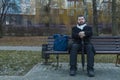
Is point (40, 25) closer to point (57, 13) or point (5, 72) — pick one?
point (57, 13)

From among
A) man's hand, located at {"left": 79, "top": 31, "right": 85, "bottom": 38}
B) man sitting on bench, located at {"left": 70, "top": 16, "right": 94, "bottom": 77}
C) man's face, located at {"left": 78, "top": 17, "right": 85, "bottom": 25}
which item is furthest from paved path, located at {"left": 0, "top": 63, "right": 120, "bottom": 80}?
man's face, located at {"left": 78, "top": 17, "right": 85, "bottom": 25}

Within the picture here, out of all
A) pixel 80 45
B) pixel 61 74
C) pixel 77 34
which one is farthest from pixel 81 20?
pixel 61 74

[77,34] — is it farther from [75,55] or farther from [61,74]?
[61,74]

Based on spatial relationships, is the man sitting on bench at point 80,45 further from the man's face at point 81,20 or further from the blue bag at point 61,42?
the blue bag at point 61,42

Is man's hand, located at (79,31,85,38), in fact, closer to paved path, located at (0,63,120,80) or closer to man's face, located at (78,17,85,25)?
man's face, located at (78,17,85,25)

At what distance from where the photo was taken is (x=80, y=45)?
10.1 meters

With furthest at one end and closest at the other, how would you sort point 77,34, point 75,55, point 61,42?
point 61,42, point 77,34, point 75,55

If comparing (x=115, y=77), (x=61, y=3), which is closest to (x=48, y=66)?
(x=115, y=77)

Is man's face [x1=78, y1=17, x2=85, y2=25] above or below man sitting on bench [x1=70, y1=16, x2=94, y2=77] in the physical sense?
above

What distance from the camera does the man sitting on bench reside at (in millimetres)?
9844

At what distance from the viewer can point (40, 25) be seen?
173ft

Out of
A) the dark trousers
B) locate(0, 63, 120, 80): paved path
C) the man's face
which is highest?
the man's face

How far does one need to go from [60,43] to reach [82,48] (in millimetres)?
821

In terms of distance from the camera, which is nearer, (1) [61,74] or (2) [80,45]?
(1) [61,74]
